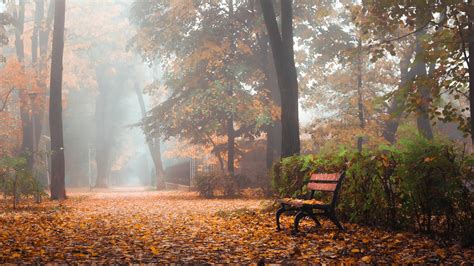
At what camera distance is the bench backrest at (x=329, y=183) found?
8.63 m

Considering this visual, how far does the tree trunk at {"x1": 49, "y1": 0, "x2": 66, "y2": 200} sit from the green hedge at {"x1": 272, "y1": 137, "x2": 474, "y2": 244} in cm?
1339

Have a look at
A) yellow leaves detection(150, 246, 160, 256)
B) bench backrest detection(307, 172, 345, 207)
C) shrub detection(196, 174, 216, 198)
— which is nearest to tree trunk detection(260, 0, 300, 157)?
bench backrest detection(307, 172, 345, 207)

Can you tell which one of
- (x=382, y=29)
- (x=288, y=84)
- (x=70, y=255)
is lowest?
(x=70, y=255)

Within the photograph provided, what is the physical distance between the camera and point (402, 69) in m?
24.2

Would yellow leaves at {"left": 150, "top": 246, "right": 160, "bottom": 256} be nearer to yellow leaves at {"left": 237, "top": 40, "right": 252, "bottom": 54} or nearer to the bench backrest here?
the bench backrest

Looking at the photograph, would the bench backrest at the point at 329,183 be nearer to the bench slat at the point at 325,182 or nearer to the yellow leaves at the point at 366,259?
the bench slat at the point at 325,182

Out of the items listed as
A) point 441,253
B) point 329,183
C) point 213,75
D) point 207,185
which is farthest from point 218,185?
point 441,253

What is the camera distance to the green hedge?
7.03m

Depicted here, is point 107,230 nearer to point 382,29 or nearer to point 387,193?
point 387,193

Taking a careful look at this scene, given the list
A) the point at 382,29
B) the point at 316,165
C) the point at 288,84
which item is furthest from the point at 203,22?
the point at 316,165

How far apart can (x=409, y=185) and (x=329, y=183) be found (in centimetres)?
167

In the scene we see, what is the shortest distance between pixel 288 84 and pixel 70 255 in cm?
912

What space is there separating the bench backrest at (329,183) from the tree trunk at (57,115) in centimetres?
1416

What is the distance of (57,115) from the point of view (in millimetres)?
21578
